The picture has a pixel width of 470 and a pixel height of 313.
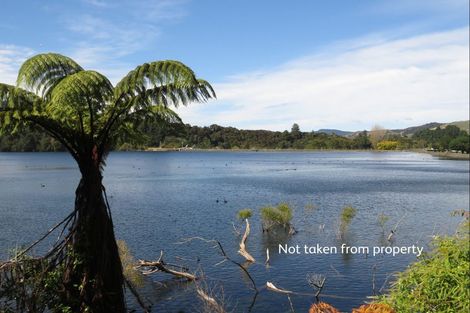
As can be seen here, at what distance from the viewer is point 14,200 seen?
4447 centimetres

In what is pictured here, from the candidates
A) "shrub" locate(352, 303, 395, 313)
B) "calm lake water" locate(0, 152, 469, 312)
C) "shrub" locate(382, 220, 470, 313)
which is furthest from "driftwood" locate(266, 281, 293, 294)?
"shrub" locate(352, 303, 395, 313)

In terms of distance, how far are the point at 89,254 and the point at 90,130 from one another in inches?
108

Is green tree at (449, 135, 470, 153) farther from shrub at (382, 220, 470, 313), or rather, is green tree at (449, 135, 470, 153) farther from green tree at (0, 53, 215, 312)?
shrub at (382, 220, 470, 313)

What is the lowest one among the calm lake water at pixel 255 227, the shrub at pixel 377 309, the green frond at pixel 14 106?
the calm lake water at pixel 255 227

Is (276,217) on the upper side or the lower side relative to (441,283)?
lower

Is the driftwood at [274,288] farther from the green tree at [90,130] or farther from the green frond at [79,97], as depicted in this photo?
the green frond at [79,97]

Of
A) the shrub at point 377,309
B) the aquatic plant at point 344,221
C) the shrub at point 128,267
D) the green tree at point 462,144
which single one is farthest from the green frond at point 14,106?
the green tree at point 462,144

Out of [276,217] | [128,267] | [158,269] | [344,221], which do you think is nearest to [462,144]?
[344,221]

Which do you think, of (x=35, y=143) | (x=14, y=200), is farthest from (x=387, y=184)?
(x=35, y=143)

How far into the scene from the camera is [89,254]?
10352 millimetres

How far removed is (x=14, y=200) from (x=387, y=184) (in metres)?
45.1

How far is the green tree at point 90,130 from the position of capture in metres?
10.3

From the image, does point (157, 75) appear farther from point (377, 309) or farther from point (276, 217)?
point (276, 217)

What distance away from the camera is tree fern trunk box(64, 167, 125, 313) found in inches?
406
